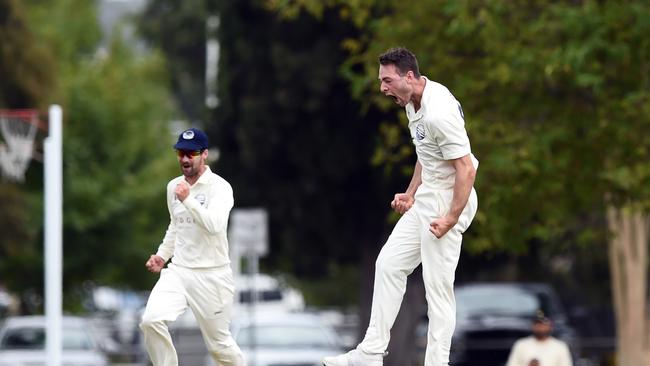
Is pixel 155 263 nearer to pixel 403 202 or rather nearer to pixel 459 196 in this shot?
pixel 403 202

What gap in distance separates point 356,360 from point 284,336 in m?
15.3

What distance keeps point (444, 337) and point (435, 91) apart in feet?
5.23

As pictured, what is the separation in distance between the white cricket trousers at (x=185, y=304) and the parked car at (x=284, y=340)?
41.6 ft

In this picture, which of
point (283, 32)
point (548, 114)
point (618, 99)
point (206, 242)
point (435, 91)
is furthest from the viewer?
point (283, 32)

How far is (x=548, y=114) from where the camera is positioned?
2255 centimetres

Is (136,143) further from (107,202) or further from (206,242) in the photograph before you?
(206,242)

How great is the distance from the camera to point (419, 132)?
35.9 ft

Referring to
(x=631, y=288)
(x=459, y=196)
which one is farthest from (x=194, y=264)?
(x=631, y=288)

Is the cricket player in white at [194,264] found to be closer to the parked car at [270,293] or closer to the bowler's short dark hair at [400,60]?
the bowler's short dark hair at [400,60]

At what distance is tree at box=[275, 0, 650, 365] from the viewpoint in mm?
20422

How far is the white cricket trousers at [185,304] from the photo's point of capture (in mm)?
11953

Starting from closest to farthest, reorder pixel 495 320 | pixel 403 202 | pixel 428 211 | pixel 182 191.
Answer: pixel 428 211 → pixel 403 202 → pixel 182 191 → pixel 495 320

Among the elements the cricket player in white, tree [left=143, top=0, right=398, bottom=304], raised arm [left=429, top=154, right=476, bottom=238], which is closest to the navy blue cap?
the cricket player in white

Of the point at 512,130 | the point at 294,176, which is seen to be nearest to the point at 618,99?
the point at 512,130
